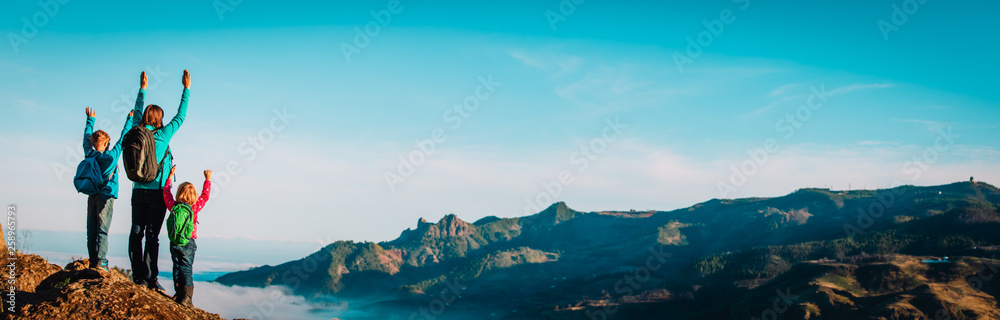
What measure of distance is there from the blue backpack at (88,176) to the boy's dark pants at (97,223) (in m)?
0.42

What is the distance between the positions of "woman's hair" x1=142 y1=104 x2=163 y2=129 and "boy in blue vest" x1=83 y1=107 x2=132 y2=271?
67 cm

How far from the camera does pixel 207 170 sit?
1456cm

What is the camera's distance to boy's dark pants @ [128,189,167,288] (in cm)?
1409

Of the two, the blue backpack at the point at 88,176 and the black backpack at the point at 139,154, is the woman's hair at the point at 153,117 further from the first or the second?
the blue backpack at the point at 88,176

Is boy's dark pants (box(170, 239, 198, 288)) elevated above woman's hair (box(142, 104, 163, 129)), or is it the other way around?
woman's hair (box(142, 104, 163, 129))

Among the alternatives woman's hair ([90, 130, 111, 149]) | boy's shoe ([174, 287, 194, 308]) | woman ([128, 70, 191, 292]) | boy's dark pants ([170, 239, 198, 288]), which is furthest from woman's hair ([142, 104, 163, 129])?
boy's shoe ([174, 287, 194, 308])

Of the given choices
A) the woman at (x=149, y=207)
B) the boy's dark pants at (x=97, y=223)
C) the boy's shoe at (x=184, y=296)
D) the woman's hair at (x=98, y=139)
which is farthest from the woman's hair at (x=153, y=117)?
the boy's shoe at (x=184, y=296)

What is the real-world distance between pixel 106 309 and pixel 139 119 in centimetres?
535

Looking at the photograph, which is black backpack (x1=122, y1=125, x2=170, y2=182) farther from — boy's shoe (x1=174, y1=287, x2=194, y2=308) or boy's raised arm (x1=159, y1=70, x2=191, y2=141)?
→ boy's shoe (x1=174, y1=287, x2=194, y2=308)

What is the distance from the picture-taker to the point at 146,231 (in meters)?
14.5

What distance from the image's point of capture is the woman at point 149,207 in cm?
1409

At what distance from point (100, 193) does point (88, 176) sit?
571 mm

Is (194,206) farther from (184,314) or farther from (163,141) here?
(184,314)

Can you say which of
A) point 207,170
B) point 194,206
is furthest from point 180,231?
point 207,170
